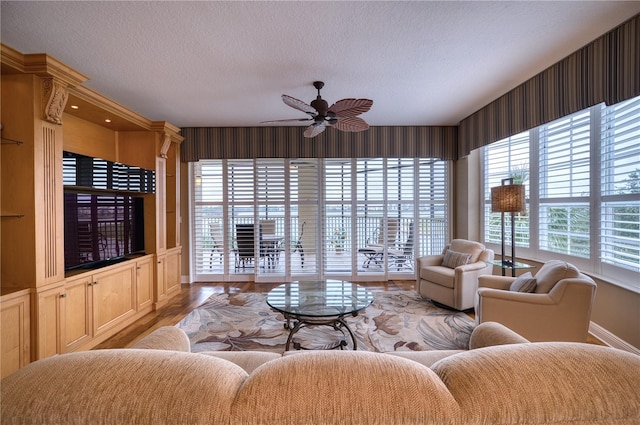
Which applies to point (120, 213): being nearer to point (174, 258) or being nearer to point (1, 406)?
point (174, 258)

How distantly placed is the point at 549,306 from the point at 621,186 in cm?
143

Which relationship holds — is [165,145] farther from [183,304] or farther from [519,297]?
[519,297]

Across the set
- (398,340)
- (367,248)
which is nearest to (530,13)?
(398,340)

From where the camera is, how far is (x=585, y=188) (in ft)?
9.34

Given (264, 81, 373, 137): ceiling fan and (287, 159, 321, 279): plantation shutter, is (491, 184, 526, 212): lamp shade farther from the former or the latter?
(287, 159, 321, 279): plantation shutter

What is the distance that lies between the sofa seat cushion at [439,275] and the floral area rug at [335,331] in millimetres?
338

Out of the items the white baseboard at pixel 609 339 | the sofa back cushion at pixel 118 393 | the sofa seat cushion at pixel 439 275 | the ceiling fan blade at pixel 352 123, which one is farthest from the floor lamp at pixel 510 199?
the sofa back cushion at pixel 118 393

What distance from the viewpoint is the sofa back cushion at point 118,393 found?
58cm

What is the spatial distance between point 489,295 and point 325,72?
2.64 metres

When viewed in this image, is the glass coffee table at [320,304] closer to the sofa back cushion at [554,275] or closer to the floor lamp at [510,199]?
the sofa back cushion at [554,275]

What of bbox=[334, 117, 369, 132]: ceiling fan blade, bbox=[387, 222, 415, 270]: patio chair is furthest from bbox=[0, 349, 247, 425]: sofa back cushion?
bbox=[387, 222, 415, 270]: patio chair

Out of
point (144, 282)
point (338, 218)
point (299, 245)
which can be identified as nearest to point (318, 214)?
point (338, 218)

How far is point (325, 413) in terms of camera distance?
0.58 metres

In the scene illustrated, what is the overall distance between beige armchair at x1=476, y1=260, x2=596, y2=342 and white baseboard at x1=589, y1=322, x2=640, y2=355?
0.63m
